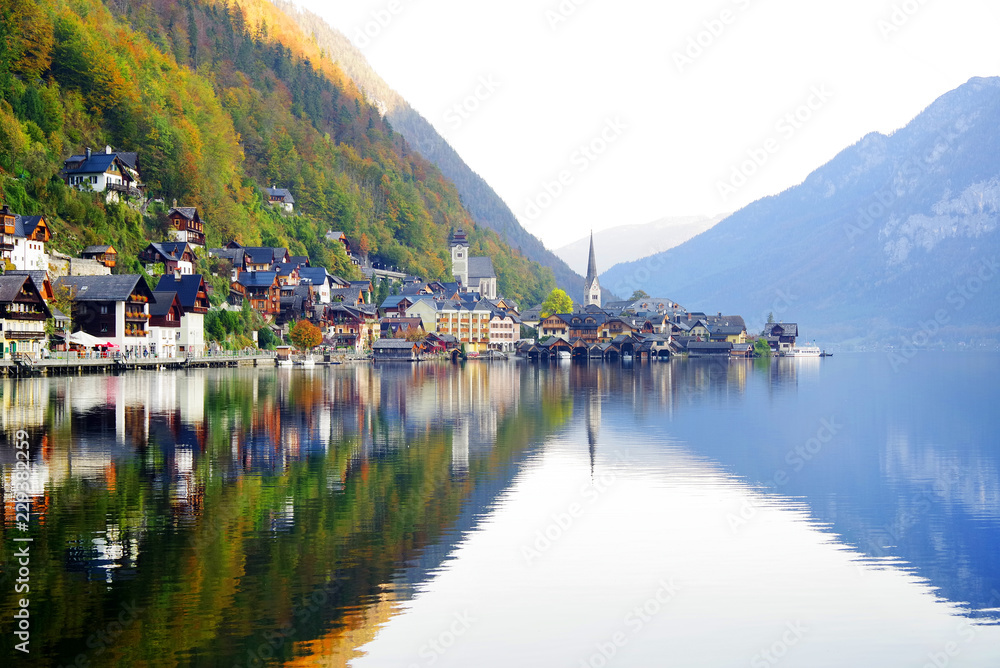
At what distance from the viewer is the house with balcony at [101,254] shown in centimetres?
8119

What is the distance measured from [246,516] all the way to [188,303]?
7340 centimetres

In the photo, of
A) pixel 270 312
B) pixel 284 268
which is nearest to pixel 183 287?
pixel 270 312

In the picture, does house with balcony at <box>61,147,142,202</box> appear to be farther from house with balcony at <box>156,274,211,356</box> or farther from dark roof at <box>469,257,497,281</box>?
dark roof at <box>469,257,497,281</box>

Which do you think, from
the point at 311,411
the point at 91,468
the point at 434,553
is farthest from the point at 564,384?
the point at 434,553

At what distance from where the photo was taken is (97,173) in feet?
289

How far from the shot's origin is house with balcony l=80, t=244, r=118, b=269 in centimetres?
8119

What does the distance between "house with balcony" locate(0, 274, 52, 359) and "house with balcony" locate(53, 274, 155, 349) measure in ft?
26.8

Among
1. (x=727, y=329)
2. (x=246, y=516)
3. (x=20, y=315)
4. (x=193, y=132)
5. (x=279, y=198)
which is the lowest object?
(x=246, y=516)

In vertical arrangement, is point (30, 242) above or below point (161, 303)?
above

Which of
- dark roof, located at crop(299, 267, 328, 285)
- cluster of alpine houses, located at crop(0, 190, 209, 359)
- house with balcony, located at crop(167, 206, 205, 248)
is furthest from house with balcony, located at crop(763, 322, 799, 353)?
cluster of alpine houses, located at crop(0, 190, 209, 359)

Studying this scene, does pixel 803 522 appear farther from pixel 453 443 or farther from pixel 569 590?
pixel 453 443

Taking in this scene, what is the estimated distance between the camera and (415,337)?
5069 inches

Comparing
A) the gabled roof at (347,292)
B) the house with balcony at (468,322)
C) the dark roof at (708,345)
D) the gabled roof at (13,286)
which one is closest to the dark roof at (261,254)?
the gabled roof at (347,292)

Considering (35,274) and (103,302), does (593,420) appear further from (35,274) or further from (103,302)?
(103,302)
